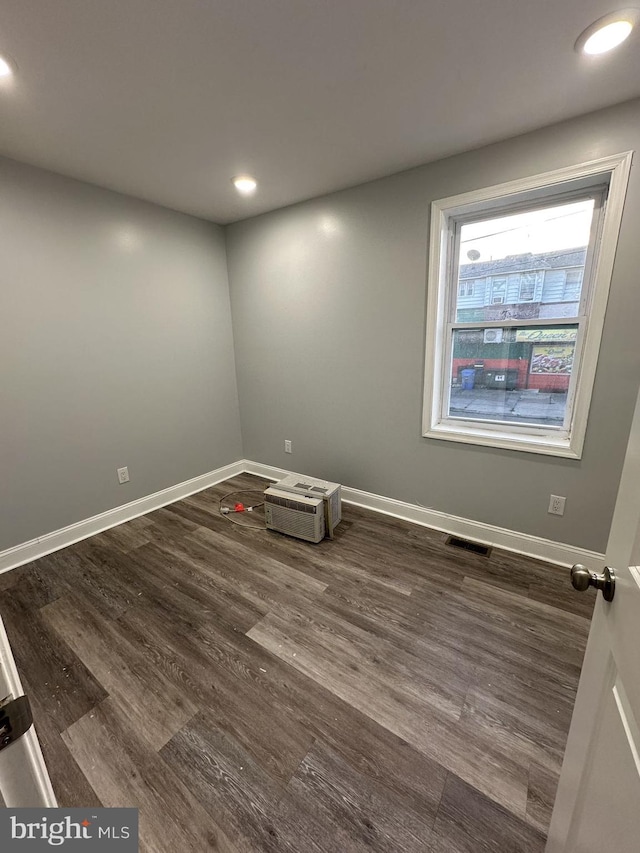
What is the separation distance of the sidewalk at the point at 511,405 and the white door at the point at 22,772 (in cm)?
250

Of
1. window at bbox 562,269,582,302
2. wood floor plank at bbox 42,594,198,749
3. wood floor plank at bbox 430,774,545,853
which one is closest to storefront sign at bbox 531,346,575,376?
window at bbox 562,269,582,302

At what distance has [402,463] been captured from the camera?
103 inches

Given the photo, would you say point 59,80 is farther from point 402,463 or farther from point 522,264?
point 402,463

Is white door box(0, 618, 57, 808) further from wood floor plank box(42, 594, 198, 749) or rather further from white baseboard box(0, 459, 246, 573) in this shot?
white baseboard box(0, 459, 246, 573)

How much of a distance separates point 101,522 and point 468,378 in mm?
2976

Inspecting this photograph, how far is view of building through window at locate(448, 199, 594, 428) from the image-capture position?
1.96 metres

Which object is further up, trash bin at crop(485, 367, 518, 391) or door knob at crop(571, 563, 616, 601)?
trash bin at crop(485, 367, 518, 391)

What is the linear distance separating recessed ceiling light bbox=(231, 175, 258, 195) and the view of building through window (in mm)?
1461

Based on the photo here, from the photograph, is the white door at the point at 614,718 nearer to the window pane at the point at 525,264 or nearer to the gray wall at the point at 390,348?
the gray wall at the point at 390,348

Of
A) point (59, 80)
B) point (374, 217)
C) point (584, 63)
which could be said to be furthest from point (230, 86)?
point (584, 63)

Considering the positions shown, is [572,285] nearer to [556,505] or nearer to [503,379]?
[503,379]

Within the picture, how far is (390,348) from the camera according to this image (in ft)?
8.14

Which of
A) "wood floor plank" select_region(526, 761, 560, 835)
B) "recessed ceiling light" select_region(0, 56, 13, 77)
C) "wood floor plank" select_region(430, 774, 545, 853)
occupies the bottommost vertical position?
"wood floor plank" select_region(430, 774, 545, 853)

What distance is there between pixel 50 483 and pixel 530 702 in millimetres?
2984
